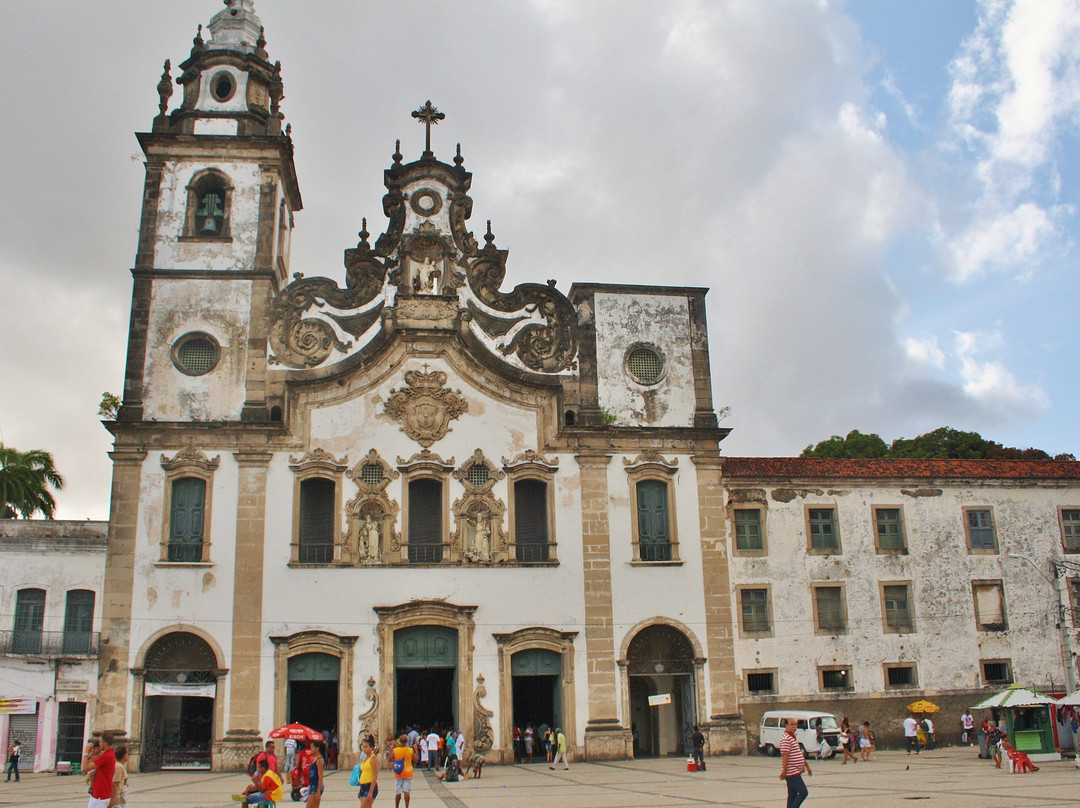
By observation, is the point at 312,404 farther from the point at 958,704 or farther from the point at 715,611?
the point at 958,704

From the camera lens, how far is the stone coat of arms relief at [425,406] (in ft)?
89.2

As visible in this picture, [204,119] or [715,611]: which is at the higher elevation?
[204,119]

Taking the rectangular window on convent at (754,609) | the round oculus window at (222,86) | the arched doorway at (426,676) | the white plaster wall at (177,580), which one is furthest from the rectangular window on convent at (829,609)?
the round oculus window at (222,86)

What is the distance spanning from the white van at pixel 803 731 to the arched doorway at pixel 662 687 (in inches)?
79.7

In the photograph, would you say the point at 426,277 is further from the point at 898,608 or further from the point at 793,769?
the point at 793,769

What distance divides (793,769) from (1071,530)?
21617 mm

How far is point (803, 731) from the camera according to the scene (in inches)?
1033

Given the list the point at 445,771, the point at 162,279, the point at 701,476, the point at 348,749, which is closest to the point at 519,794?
the point at 445,771

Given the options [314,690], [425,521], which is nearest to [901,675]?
[425,521]

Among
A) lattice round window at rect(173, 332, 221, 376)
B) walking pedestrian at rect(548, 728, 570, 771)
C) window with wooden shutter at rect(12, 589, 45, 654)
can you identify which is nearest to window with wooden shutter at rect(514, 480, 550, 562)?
walking pedestrian at rect(548, 728, 570, 771)

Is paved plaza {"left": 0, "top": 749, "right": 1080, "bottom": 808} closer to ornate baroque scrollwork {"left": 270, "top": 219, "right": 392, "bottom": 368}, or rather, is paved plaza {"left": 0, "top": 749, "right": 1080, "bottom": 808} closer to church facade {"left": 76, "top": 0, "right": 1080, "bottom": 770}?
church facade {"left": 76, "top": 0, "right": 1080, "bottom": 770}

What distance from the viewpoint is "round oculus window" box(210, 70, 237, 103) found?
100ft

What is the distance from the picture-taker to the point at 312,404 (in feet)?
88.8

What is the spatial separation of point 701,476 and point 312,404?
35.8 ft
